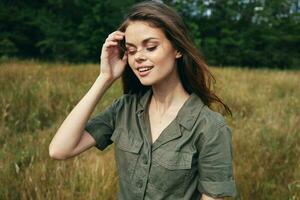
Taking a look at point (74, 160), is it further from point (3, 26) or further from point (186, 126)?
point (3, 26)

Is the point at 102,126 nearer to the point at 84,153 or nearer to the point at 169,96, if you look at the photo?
the point at 169,96

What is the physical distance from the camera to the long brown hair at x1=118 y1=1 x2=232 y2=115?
1836 mm

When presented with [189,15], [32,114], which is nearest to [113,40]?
[32,114]

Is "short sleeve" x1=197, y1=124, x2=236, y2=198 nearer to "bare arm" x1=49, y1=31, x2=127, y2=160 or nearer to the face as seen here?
the face

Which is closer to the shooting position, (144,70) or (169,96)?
(144,70)

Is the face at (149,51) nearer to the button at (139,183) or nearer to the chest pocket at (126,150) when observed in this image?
the chest pocket at (126,150)

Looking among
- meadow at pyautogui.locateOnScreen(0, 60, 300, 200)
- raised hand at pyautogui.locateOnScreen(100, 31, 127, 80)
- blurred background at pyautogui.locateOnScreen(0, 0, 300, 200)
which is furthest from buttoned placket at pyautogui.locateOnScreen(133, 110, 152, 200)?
meadow at pyautogui.locateOnScreen(0, 60, 300, 200)

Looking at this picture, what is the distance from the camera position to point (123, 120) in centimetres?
199

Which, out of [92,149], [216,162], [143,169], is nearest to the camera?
[216,162]

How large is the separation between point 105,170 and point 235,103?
3.69 m

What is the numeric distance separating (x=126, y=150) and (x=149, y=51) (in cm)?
44

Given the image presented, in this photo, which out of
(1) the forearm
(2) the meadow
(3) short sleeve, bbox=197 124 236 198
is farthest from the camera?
(2) the meadow

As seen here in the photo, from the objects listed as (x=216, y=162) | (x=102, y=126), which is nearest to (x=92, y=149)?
(x=102, y=126)

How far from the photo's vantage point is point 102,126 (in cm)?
205
